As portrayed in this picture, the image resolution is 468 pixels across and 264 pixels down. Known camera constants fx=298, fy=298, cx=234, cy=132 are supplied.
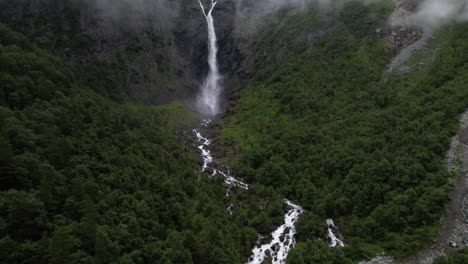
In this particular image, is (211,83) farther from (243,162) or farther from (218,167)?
(218,167)

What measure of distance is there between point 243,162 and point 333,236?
3346 centimetres

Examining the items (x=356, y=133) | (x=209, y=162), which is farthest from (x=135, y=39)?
(x=356, y=133)

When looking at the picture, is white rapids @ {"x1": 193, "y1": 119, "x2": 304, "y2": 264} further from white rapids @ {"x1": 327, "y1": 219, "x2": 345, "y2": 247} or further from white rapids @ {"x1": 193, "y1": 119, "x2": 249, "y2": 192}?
white rapids @ {"x1": 327, "y1": 219, "x2": 345, "y2": 247}

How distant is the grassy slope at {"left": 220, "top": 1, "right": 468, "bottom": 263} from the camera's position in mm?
50812

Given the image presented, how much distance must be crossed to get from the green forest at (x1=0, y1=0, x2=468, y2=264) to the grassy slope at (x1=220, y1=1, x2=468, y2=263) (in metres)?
0.33

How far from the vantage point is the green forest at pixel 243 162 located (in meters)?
35.2

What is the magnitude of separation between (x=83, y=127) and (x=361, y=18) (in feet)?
365

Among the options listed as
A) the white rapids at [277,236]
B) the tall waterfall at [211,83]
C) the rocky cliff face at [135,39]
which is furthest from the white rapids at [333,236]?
the rocky cliff face at [135,39]

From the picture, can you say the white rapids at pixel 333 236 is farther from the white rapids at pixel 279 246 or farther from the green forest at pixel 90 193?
the green forest at pixel 90 193

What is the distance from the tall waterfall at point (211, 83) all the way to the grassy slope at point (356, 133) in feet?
52.5

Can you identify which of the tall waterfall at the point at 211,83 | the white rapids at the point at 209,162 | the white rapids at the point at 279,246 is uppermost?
the tall waterfall at the point at 211,83

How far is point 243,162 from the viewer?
82688 millimetres

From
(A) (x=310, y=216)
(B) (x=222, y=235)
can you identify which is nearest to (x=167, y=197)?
(B) (x=222, y=235)

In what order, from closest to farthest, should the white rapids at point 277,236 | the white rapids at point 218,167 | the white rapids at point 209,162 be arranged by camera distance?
the white rapids at point 277,236, the white rapids at point 218,167, the white rapids at point 209,162
